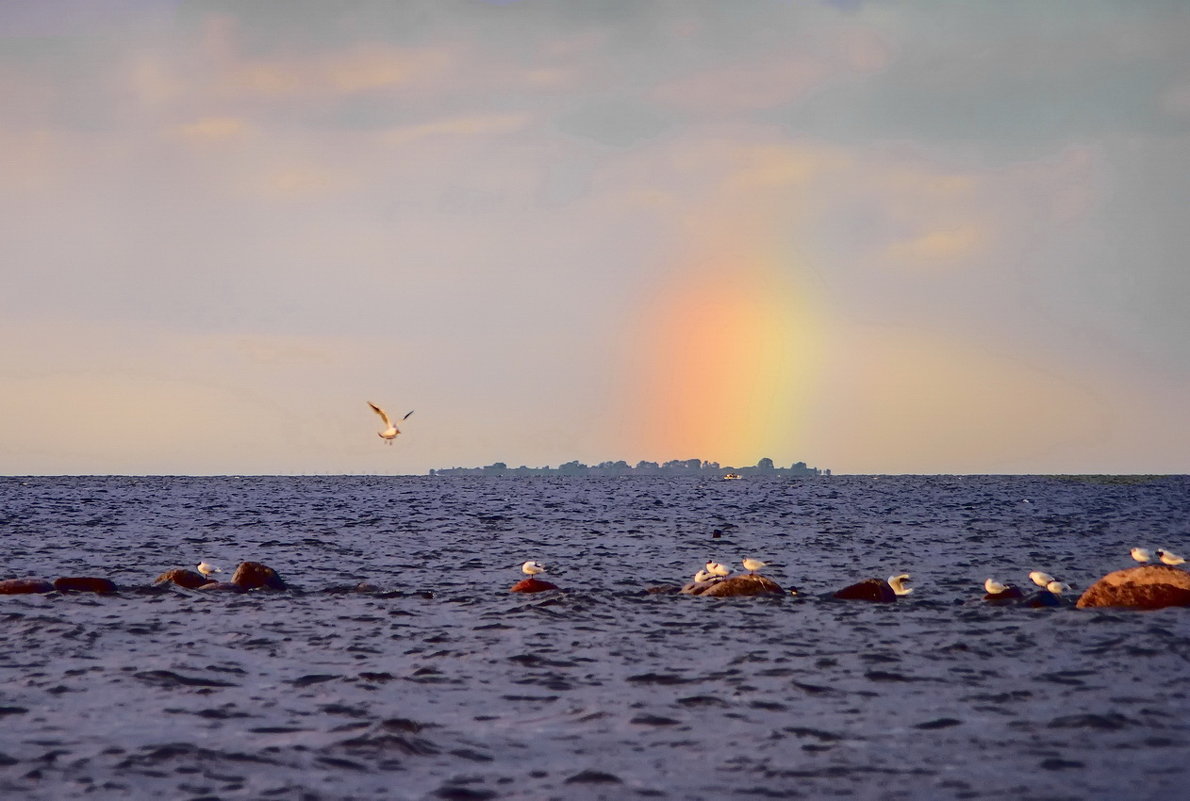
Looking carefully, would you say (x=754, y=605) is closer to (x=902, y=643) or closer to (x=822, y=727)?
(x=902, y=643)

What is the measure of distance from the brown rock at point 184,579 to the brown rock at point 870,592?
1540 centimetres

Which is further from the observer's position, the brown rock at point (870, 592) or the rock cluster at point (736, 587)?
the rock cluster at point (736, 587)

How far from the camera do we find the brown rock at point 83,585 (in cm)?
2508

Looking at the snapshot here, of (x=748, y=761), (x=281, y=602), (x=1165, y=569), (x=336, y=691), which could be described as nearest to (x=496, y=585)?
(x=281, y=602)

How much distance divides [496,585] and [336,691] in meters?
13.5

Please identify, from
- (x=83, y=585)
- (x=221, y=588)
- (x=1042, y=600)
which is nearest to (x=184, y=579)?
(x=221, y=588)

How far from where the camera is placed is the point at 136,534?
4841 centimetres

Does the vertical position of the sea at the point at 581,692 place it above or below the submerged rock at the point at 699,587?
below

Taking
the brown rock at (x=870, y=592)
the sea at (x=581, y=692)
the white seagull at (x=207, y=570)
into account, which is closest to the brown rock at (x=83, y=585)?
the sea at (x=581, y=692)

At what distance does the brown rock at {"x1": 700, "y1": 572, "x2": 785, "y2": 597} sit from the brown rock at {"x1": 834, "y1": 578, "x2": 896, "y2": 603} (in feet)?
5.24

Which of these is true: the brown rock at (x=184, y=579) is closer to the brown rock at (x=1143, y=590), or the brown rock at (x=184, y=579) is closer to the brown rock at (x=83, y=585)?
the brown rock at (x=83, y=585)

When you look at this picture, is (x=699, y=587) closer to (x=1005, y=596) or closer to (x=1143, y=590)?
(x=1005, y=596)

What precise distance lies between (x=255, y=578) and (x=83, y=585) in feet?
12.7

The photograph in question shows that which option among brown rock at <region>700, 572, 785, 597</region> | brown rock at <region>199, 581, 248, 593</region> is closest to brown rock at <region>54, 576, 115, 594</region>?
brown rock at <region>199, 581, 248, 593</region>
